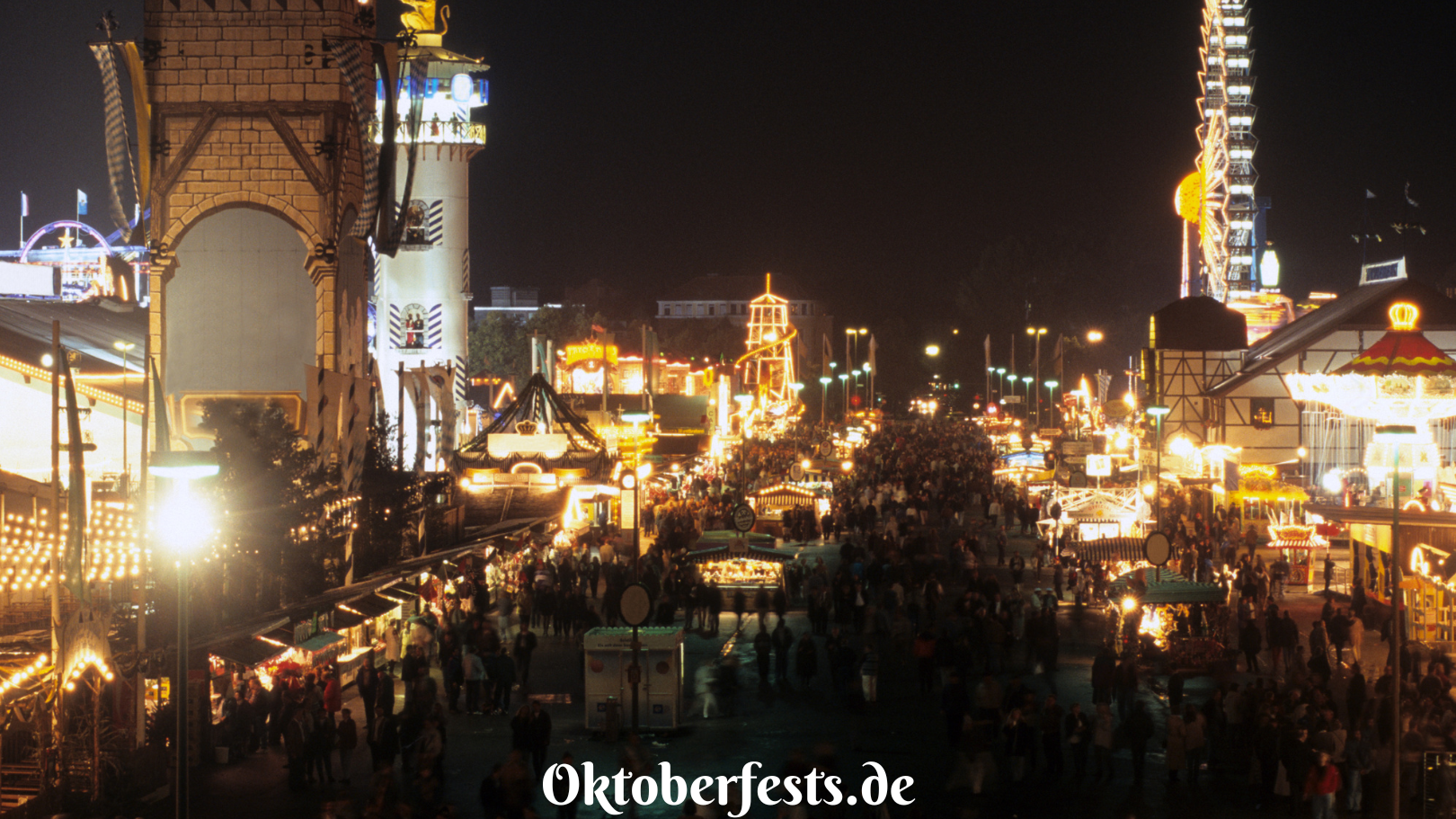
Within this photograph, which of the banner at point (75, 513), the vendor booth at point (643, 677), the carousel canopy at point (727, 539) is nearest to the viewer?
the banner at point (75, 513)

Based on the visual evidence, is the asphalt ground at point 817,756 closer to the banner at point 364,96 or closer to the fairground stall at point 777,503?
the banner at point 364,96

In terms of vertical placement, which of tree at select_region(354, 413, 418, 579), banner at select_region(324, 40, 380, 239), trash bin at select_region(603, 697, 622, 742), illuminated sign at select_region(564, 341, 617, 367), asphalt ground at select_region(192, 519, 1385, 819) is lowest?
asphalt ground at select_region(192, 519, 1385, 819)

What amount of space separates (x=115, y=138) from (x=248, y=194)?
2.05m

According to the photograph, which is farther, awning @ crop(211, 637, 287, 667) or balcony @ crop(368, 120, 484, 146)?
balcony @ crop(368, 120, 484, 146)

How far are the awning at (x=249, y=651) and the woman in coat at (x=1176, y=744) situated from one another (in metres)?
9.56

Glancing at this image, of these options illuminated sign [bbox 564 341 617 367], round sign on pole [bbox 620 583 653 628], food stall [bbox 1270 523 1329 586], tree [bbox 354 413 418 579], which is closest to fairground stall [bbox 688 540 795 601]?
tree [bbox 354 413 418 579]

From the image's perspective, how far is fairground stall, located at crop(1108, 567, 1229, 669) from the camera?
2039 centimetres

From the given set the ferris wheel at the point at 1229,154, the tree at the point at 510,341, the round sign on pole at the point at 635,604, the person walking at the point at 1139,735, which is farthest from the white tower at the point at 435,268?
the tree at the point at 510,341

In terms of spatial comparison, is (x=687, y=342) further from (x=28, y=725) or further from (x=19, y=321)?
(x=28, y=725)

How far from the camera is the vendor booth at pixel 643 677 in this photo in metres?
17.2

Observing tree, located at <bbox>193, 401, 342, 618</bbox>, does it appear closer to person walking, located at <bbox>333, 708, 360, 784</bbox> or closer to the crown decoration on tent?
person walking, located at <bbox>333, 708, 360, 784</bbox>

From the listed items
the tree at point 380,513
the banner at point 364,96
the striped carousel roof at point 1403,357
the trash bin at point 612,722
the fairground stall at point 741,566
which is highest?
the banner at point 364,96

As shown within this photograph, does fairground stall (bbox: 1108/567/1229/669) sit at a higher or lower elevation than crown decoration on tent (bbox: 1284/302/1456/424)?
lower

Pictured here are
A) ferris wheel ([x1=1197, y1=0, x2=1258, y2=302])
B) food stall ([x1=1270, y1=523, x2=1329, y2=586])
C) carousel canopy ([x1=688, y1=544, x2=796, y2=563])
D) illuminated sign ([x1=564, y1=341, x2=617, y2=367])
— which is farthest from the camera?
ferris wheel ([x1=1197, y1=0, x2=1258, y2=302])
